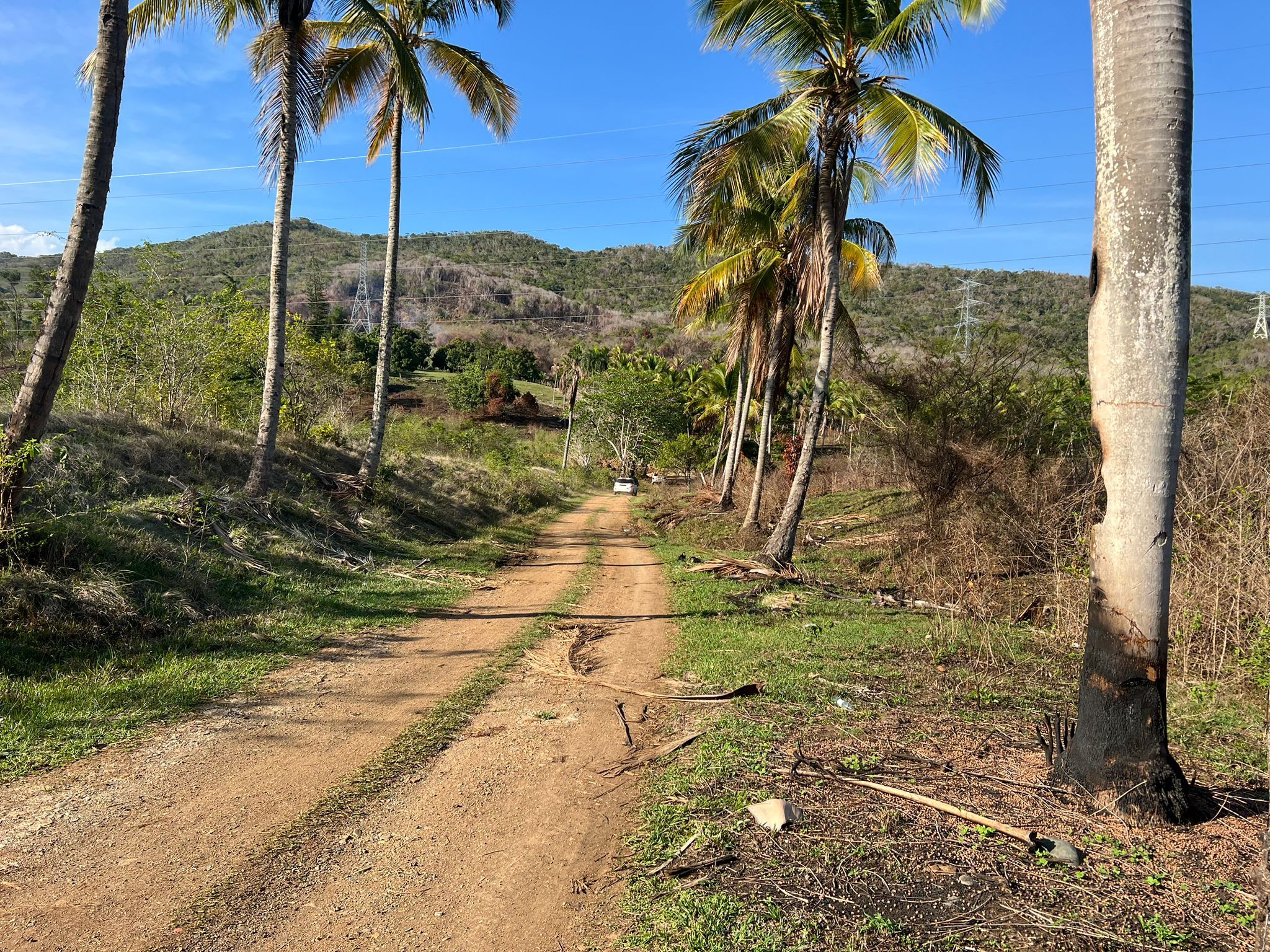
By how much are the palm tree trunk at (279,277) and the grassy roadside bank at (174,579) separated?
70cm

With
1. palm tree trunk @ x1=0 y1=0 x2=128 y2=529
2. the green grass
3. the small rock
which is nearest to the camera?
the green grass

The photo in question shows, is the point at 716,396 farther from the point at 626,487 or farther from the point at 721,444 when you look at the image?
the point at 626,487

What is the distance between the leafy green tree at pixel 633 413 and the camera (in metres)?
52.4

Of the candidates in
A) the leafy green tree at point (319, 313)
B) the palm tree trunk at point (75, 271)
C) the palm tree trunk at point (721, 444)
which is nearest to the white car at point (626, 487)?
the palm tree trunk at point (721, 444)

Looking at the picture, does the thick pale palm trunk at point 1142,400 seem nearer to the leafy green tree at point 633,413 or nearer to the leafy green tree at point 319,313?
the leafy green tree at point 633,413

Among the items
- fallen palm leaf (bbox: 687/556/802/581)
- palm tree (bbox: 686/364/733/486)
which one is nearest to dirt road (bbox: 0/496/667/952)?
fallen palm leaf (bbox: 687/556/802/581)

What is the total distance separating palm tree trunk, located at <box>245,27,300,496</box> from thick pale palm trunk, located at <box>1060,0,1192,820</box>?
11.9 m

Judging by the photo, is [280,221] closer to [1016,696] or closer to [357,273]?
[1016,696]

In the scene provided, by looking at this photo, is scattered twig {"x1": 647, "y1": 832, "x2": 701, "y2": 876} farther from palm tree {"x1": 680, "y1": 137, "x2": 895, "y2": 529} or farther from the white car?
the white car

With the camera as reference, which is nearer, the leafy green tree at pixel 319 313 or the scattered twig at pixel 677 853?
the scattered twig at pixel 677 853

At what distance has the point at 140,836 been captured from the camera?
13.1ft

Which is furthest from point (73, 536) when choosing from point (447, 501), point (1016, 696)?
point (447, 501)

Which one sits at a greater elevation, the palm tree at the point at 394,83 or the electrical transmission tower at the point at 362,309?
the electrical transmission tower at the point at 362,309

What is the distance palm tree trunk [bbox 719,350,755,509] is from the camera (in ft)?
74.8
